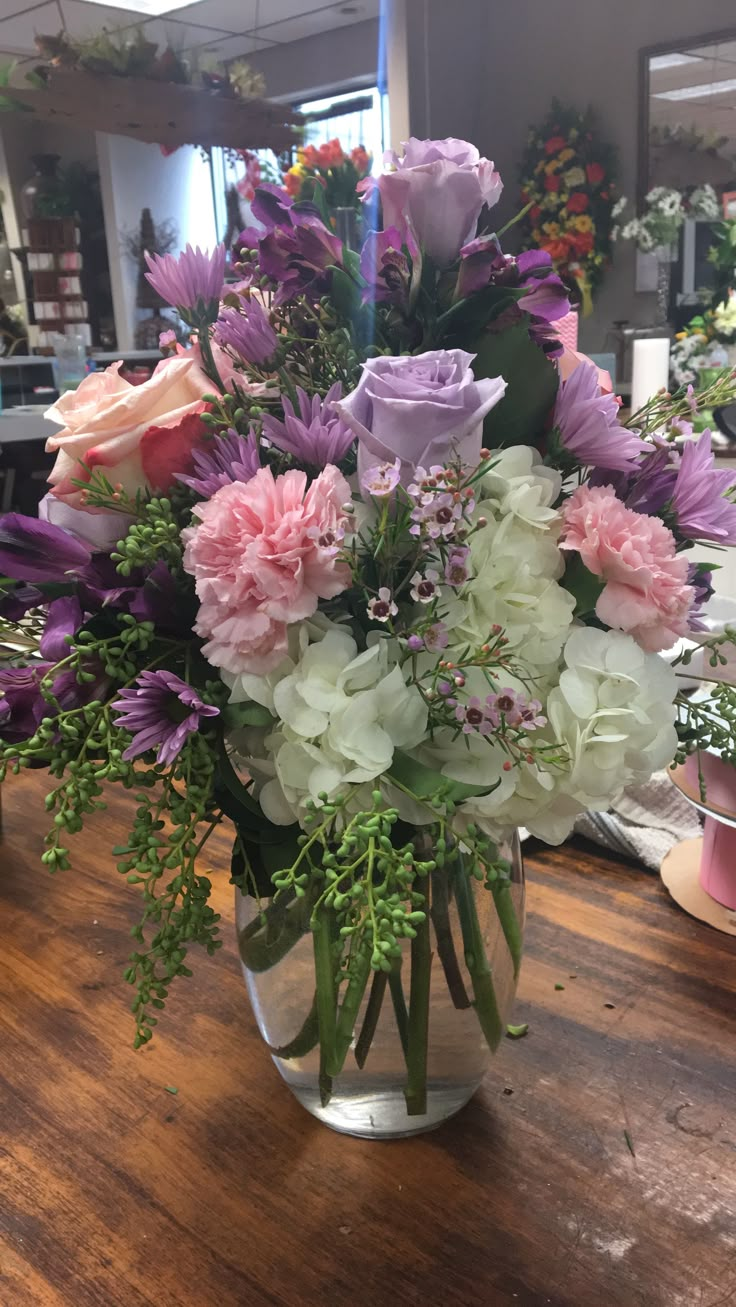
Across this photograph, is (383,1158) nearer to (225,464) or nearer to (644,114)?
(225,464)

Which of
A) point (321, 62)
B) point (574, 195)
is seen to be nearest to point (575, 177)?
point (574, 195)

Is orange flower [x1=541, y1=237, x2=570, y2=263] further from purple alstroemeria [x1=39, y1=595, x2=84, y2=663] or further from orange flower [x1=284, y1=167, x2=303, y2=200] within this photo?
purple alstroemeria [x1=39, y1=595, x2=84, y2=663]

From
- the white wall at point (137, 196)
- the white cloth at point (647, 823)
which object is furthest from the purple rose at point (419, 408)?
the white wall at point (137, 196)

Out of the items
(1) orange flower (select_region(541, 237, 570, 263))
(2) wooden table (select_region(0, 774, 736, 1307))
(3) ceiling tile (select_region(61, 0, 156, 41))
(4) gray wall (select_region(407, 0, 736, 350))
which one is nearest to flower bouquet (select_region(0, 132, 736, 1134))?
(2) wooden table (select_region(0, 774, 736, 1307))

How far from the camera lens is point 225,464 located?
1.40 feet

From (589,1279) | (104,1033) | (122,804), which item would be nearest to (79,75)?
(122,804)

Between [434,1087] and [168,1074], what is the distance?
0.56ft

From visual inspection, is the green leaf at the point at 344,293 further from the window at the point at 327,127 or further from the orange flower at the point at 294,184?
the window at the point at 327,127

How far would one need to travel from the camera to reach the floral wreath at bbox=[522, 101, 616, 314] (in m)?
3.64

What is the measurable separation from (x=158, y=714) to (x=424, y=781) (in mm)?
114

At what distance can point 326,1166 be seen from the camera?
0.53 m

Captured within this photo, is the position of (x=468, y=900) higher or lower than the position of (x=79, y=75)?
lower

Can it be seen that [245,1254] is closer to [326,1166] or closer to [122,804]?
[326,1166]

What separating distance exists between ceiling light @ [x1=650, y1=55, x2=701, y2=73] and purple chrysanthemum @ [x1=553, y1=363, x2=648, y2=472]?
145 inches
